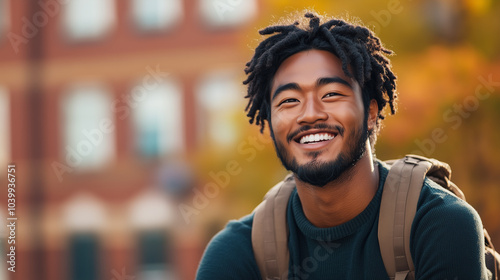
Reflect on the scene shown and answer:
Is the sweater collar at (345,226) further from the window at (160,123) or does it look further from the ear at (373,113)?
the window at (160,123)

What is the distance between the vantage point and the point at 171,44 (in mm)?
18688

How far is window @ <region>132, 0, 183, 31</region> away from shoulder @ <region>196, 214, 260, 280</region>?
52.4 ft

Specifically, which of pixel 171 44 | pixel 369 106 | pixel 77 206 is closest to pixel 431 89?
pixel 369 106

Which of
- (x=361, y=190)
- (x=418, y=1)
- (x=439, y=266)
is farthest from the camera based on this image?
(x=418, y=1)

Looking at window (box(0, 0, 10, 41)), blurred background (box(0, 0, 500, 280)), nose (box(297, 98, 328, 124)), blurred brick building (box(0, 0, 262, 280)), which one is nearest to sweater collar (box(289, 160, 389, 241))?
nose (box(297, 98, 328, 124))

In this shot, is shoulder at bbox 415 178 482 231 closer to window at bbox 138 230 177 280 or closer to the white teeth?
the white teeth

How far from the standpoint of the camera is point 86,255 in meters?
18.8

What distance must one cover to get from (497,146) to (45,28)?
1494 centimetres

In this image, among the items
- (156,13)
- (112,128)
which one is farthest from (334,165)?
(156,13)

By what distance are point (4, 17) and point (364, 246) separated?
18.4m

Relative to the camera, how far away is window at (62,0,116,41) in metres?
19.2

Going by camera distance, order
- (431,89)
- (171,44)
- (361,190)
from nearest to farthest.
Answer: (361,190)
(431,89)
(171,44)

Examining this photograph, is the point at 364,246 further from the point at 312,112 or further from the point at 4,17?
the point at 4,17

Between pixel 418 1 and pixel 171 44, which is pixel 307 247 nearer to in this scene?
pixel 418 1
